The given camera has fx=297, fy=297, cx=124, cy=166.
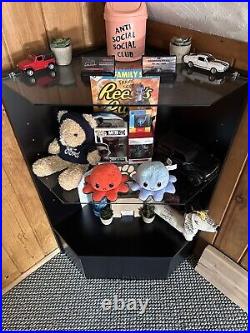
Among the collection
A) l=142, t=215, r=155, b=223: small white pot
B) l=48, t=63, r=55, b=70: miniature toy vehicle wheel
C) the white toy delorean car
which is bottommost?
l=142, t=215, r=155, b=223: small white pot

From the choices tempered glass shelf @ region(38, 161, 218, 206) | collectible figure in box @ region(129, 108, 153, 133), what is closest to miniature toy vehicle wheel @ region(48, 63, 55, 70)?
collectible figure in box @ region(129, 108, 153, 133)

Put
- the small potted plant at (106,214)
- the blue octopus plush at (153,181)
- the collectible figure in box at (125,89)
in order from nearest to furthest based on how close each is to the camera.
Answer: the collectible figure in box at (125,89), the blue octopus plush at (153,181), the small potted plant at (106,214)

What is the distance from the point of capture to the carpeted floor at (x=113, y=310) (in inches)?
47.5

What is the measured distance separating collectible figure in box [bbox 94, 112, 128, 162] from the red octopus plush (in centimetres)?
9

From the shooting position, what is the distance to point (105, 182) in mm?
907

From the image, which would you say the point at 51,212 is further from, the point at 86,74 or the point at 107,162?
the point at 86,74

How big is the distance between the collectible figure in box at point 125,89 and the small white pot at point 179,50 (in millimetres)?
140

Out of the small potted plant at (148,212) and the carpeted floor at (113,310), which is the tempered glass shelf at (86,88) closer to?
the small potted plant at (148,212)

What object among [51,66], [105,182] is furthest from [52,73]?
[105,182]

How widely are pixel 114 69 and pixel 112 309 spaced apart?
3.21 feet

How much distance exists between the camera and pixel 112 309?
1.25 metres

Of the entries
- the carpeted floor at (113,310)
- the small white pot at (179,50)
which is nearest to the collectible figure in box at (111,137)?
the small white pot at (179,50)

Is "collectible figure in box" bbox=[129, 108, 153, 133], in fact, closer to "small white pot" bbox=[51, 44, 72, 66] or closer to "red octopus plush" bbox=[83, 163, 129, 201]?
"red octopus plush" bbox=[83, 163, 129, 201]

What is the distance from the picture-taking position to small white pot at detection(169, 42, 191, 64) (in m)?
0.85
